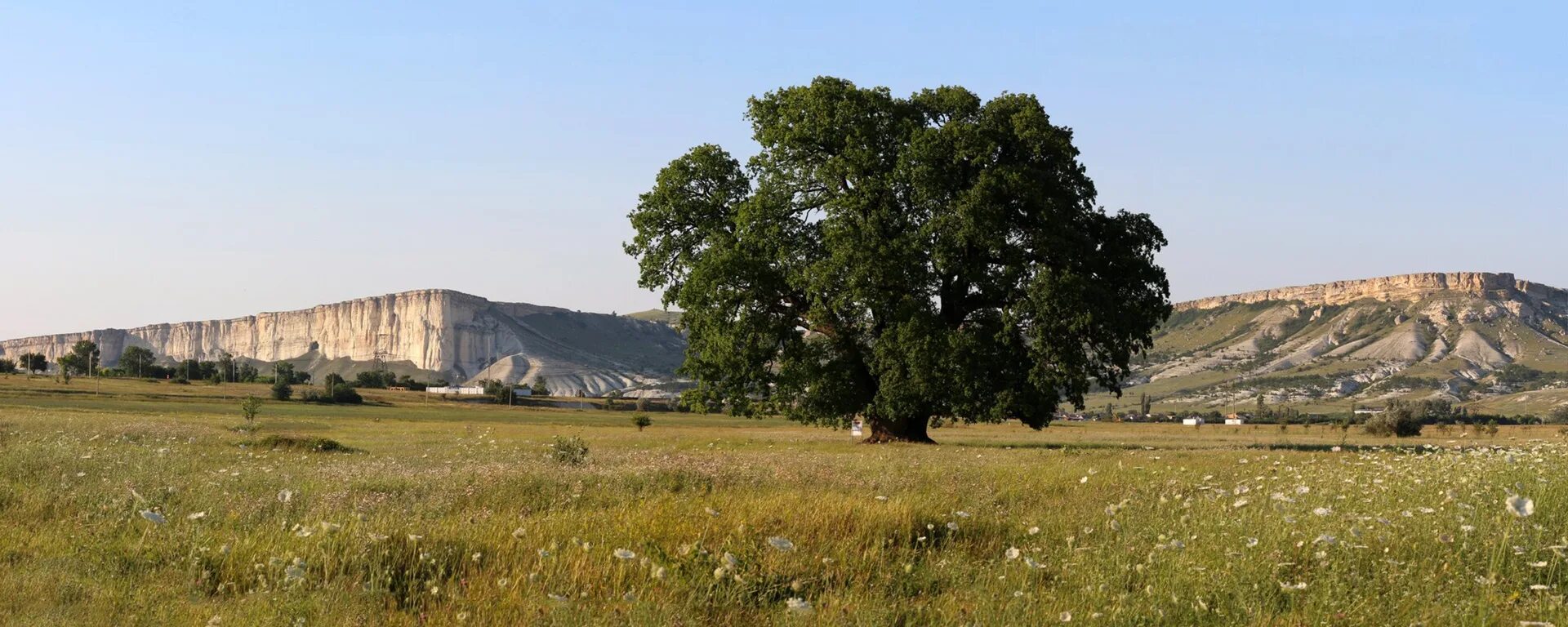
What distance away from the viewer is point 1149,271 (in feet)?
121

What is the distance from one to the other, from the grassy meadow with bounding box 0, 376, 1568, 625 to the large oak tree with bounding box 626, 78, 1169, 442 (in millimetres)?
19743

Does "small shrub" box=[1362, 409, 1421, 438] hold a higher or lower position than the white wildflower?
lower

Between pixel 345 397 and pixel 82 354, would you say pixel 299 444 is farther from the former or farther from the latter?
pixel 82 354

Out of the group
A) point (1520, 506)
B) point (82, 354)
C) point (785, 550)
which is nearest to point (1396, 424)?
point (1520, 506)

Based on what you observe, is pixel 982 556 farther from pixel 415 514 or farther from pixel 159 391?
pixel 159 391

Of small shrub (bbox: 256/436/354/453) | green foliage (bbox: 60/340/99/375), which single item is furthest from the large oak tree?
green foliage (bbox: 60/340/99/375)

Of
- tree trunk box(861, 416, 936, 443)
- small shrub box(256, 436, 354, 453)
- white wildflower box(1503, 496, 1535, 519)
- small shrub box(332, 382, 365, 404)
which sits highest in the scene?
white wildflower box(1503, 496, 1535, 519)

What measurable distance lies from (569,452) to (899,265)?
15247 millimetres

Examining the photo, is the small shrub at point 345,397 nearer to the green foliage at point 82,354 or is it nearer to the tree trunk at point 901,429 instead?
the green foliage at point 82,354

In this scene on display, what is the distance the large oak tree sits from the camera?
111 ft

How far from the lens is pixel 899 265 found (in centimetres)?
3406

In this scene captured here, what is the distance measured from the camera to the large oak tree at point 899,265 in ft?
111

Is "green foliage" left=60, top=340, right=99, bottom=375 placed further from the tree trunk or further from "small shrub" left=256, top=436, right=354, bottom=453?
the tree trunk

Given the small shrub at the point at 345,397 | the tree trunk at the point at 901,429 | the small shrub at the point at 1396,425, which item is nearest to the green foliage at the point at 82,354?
the small shrub at the point at 345,397
